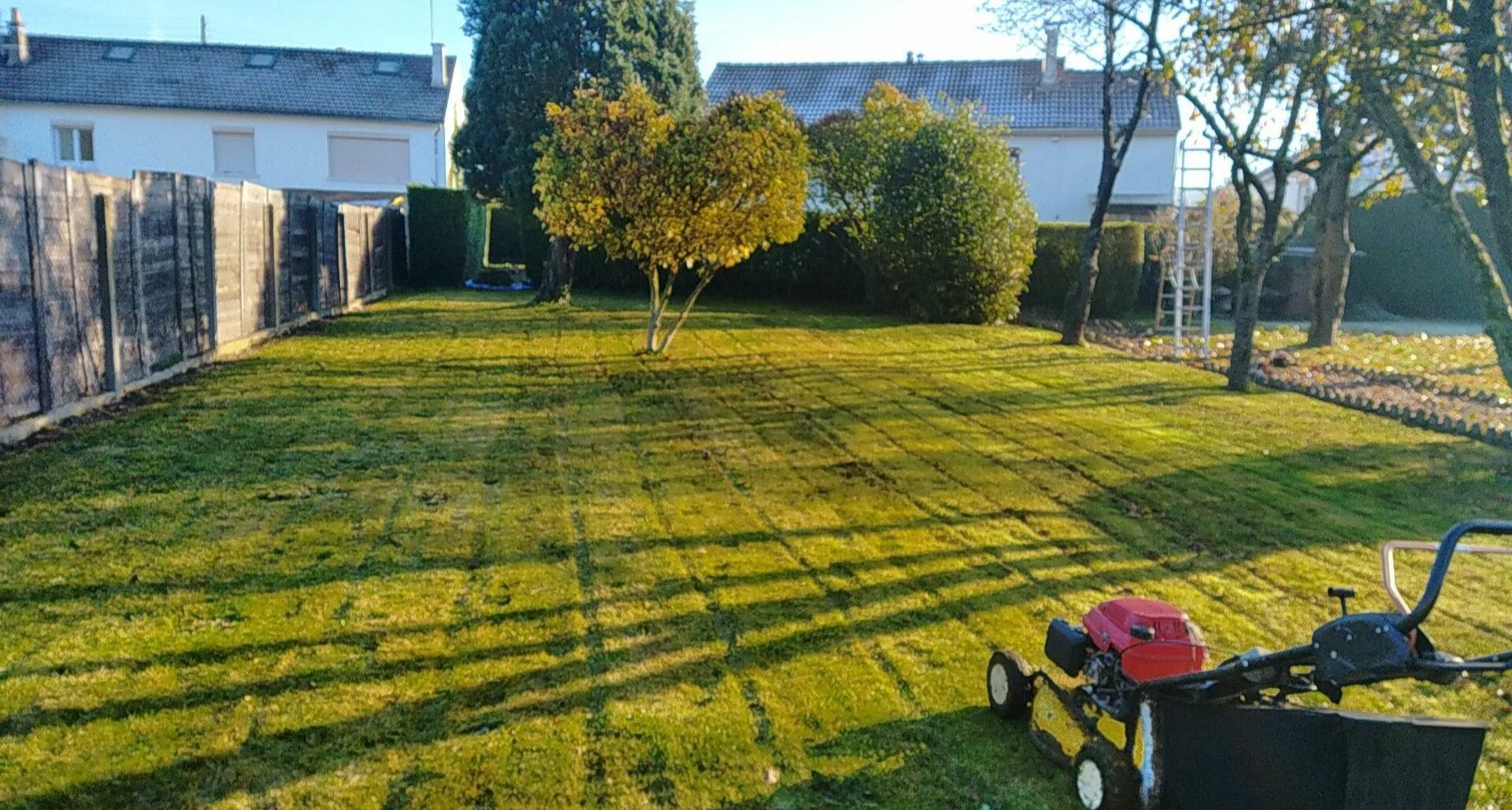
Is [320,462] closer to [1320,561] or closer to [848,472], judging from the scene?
[848,472]

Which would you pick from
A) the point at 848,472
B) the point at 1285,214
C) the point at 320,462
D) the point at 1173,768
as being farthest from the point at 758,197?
the point at 1285,214

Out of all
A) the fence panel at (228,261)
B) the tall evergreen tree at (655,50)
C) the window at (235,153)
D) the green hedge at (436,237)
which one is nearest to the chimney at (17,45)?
the window at (235,153)

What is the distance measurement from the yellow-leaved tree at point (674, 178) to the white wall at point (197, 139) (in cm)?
2564

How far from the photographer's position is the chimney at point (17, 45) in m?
35.2

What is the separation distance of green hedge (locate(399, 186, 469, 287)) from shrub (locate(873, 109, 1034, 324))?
1088 cm

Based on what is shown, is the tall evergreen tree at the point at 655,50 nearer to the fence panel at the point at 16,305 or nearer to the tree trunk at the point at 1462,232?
the fence panel at the point at 16,305

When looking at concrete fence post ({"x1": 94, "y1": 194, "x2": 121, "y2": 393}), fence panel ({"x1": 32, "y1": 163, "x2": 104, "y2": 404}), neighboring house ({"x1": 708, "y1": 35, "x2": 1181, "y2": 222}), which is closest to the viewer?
fence panel ({"x1": 32, "y1": 163, "x2": 104, "y2": 404})

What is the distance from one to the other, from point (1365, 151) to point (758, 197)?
253 inches

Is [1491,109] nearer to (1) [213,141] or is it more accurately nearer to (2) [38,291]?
(2) [38,291]

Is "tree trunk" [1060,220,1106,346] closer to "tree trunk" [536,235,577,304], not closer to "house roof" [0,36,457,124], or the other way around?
"tree trunk" [536,235,577,304]

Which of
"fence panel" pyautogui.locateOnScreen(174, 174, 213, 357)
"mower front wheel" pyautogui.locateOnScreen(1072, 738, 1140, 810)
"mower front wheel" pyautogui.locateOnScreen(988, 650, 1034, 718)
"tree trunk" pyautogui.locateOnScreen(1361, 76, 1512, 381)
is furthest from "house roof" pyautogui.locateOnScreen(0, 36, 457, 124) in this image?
"mower front wheel" pyautogui.locateOnScreen(1072, 738, 1140, 810)

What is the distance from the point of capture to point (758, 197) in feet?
42.9

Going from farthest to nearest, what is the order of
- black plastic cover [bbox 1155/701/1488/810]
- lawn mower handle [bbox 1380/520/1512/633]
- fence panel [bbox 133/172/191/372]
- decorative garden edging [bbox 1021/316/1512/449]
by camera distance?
decorative garden edging [bbox 1021/316/1512/449], fence panel [bbox 133/172/191/372], black plastic cover [bbox 1155/701/1488/810], lawn mower handle [bbox 1380/520/1512/633]

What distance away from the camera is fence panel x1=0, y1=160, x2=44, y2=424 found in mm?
6770
